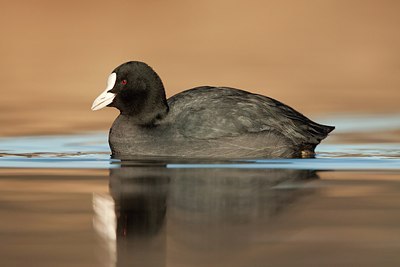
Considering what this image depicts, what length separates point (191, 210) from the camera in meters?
8.42

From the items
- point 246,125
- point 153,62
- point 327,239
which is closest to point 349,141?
point 246,125

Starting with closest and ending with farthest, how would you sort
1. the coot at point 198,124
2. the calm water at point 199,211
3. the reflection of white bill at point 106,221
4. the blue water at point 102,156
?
the calm water at point 199,211 → the reflection of white bill at point 106,221 → the blue water at point 102,156 → the coot at point 198,124

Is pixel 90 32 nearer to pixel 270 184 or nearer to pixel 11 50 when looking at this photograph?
pixel 11 50

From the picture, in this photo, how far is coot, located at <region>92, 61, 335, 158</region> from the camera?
11.8 m

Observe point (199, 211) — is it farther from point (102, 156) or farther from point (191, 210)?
point (102, 156)

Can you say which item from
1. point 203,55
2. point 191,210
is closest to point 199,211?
point 191,210

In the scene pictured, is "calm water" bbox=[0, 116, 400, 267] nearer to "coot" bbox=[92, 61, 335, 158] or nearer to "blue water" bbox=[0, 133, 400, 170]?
"blue water" bbox=[0, 133, 400, 170]

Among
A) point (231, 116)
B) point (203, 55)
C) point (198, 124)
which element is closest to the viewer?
point (198, 124)

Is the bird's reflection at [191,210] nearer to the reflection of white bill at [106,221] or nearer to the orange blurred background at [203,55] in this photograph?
the reflection of white bill at [106,221]

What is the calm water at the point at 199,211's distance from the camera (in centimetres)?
689

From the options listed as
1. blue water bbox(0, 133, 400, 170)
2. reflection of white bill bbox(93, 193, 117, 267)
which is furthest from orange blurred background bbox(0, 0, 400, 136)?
reflection of white bill bbox(93, 193, 117, 267)

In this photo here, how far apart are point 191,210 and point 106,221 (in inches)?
27.2

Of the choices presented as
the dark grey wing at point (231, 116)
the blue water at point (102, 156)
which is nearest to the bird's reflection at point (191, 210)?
the blue water at point (102, 156)

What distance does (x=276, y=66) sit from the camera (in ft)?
82.2
